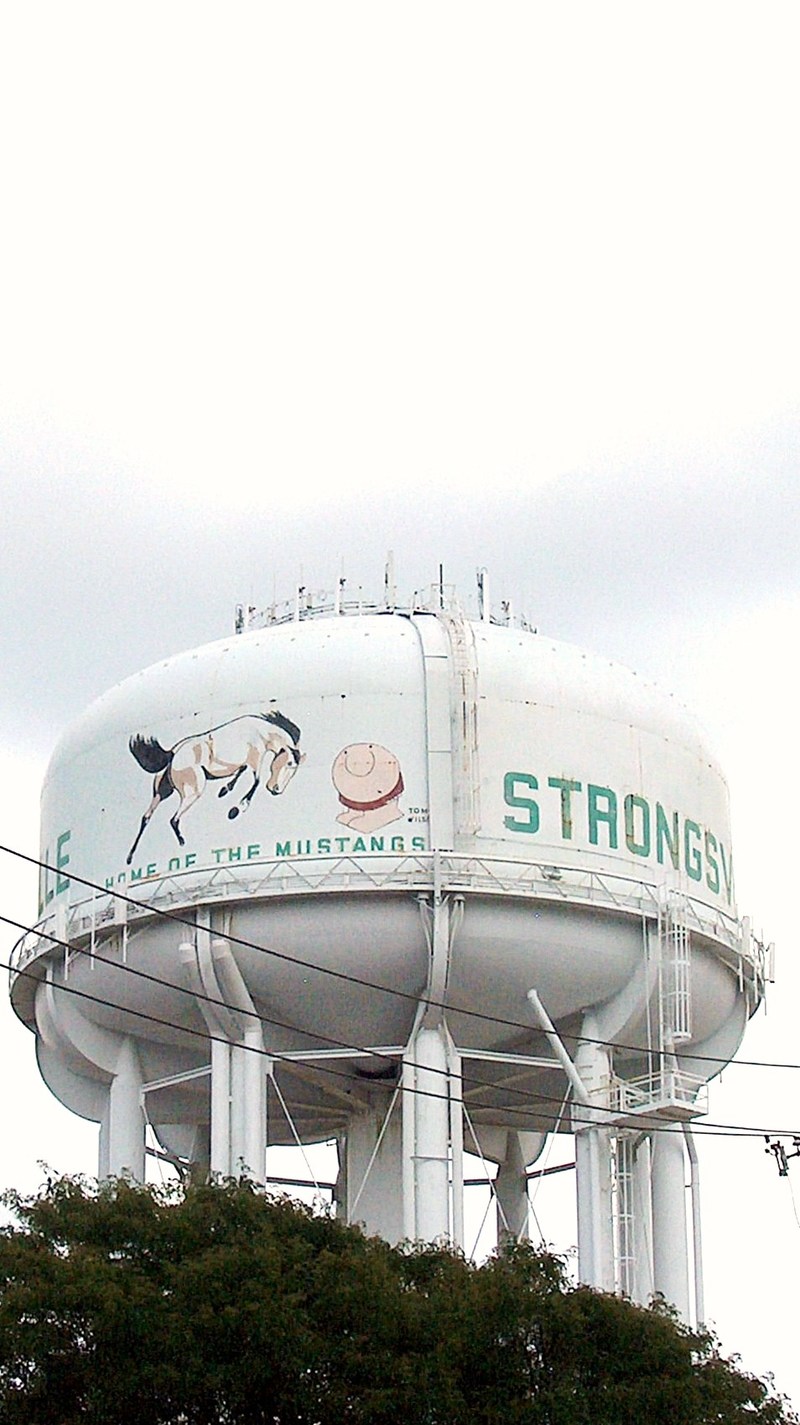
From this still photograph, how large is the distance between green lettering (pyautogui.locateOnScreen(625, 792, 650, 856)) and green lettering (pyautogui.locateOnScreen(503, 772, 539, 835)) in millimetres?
1552

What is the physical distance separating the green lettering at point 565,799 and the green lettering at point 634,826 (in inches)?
35.4

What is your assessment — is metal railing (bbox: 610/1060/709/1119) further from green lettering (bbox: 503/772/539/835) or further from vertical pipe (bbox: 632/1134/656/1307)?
green lettering (bbox: 503/772/539/835)

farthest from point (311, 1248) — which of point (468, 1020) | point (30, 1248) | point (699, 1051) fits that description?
point (699, 1051)

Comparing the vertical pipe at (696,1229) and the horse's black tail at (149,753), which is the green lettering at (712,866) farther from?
the horse's black tail at (149,753)

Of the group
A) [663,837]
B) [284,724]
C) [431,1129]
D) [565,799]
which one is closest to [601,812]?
[565,799]

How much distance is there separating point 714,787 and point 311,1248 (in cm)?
1304

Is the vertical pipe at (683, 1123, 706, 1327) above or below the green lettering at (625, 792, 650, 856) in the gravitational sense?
below

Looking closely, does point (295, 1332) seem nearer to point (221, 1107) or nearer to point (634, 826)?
point (221, 1107)

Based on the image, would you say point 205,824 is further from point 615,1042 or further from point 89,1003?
point 615,1042

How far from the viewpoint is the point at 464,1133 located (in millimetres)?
47750

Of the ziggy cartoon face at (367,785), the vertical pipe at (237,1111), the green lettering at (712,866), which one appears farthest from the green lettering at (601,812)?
the vertical pipe at (237,1111)

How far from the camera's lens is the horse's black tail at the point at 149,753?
4225cm

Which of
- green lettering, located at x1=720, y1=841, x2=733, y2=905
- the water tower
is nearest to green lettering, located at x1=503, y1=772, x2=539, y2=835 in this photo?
the water tower

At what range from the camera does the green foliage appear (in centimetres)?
3108
